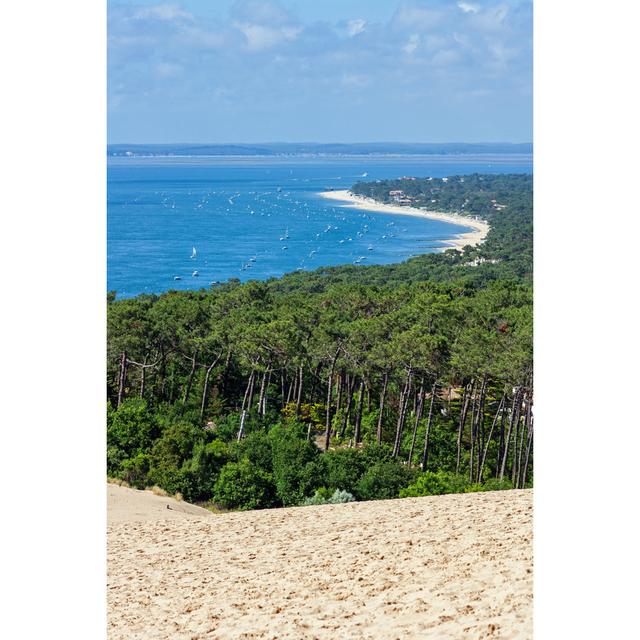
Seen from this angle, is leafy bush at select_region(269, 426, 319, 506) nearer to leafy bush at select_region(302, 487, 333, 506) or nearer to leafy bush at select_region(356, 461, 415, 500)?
leafy bush at select_region(302, 487, 333, 506)

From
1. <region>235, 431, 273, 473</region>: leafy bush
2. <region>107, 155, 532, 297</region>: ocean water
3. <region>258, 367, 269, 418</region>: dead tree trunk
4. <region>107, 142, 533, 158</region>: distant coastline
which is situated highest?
<region>107, 142, 533, 158</region>: distant coastline

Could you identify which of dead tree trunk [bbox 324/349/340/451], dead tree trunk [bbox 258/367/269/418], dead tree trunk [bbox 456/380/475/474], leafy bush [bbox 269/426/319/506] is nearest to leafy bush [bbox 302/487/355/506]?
leafy bush [bbox 269/426/319/506]

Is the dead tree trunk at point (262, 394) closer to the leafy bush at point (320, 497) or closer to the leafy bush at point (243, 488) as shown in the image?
the leafy bush at point (243, 488)

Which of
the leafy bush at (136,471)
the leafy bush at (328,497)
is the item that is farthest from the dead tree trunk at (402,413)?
the leafy bush at (136,471)

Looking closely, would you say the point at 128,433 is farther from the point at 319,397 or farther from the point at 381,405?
the point at 319,397
